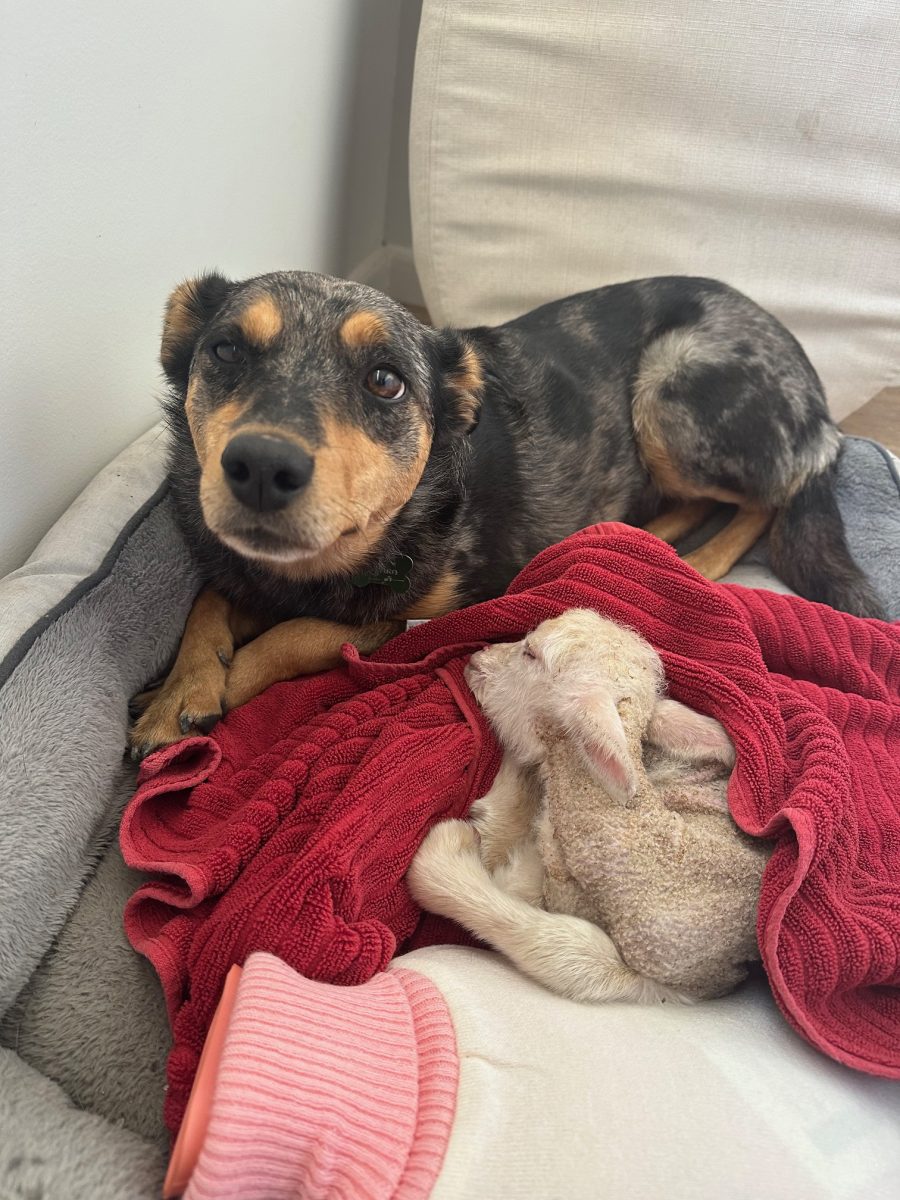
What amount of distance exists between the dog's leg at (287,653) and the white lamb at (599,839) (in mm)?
405

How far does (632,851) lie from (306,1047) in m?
0.59

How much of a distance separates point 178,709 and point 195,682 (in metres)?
0.07

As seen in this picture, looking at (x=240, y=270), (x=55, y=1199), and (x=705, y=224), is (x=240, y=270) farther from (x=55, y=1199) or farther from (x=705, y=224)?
(x=55, y=1199)

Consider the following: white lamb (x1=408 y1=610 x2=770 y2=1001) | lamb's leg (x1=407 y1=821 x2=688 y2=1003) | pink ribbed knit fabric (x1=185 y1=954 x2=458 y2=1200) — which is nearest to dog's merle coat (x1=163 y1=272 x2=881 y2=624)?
white lamb (x1=408 y1=610 x2=770 y2=1001)

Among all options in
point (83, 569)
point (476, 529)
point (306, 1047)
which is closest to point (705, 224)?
point (476, 529)

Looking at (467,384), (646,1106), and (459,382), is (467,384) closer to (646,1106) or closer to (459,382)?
(459,382)

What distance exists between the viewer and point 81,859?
146 cm

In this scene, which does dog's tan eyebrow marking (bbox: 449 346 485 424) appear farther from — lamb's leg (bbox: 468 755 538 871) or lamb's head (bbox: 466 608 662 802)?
lamb's leg (bbox: 468 755 538 871)

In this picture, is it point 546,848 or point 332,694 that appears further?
point 332,694

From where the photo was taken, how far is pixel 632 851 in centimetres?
135

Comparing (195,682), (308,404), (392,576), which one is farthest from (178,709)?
(308,404)

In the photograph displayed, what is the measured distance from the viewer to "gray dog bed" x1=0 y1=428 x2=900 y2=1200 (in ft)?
3.60

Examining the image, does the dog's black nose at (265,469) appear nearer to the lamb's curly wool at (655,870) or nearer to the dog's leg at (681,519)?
the lamb's curly wool at (655,870)

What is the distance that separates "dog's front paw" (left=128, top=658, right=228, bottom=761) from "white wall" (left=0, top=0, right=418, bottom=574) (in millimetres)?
444
